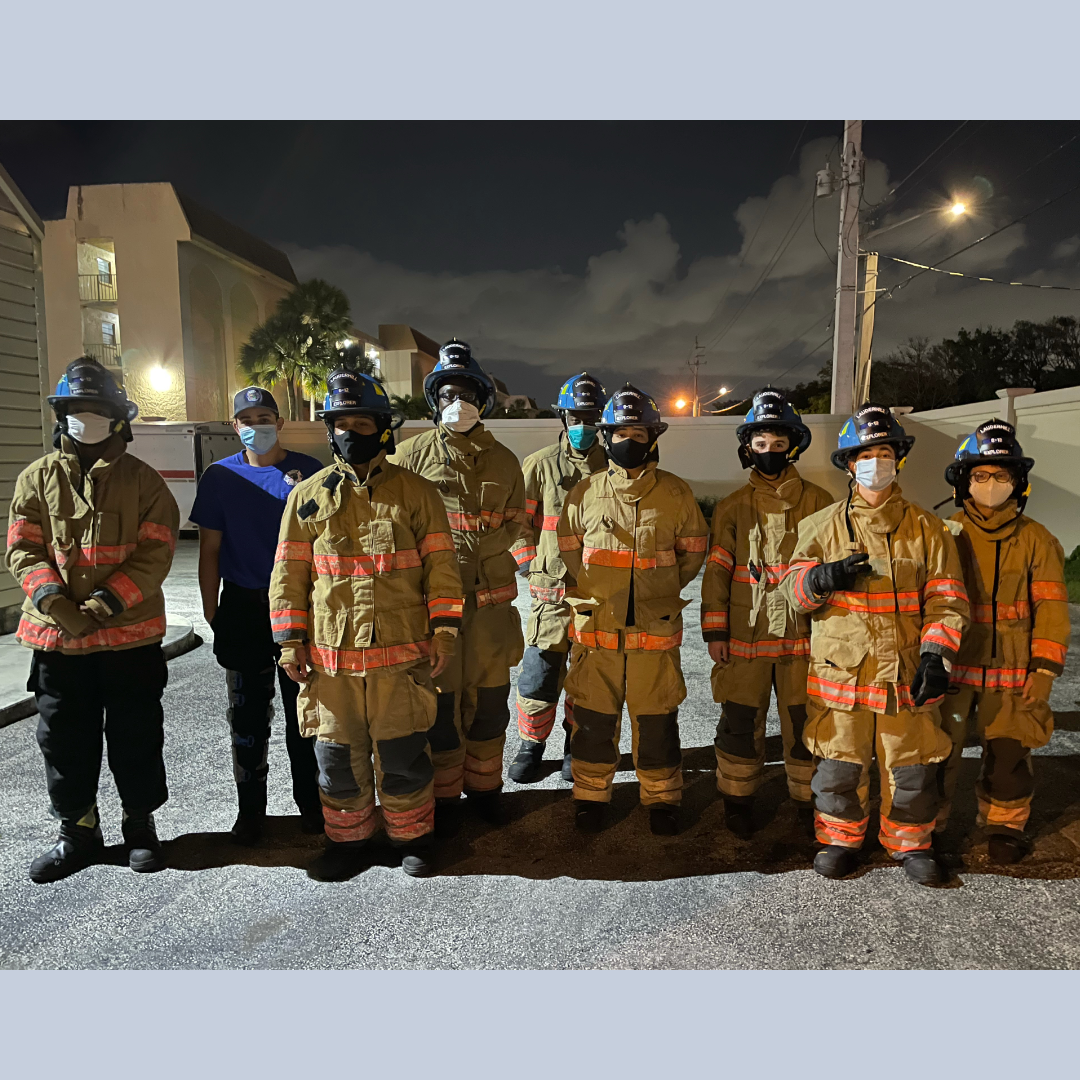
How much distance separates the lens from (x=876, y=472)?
3178 mm

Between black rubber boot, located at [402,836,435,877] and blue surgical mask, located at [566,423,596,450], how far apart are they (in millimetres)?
2480

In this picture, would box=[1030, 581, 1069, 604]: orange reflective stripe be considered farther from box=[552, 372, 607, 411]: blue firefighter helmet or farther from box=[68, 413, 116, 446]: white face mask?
Answer: box=[68, 413, 116, 446]: white face mask

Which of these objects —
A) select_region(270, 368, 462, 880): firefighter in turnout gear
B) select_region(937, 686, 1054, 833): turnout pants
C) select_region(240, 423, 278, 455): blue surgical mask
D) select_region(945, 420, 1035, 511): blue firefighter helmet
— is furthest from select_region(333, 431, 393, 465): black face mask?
select_region(937, 686, 1054, 833): turnout pants

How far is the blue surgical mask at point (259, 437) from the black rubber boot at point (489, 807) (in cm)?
221

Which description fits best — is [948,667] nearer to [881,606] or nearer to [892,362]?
[881,606]

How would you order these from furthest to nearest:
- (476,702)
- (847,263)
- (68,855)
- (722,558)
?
(847,263) → (476,702) → (722,558) → (68,855)

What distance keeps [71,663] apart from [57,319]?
1198 inches

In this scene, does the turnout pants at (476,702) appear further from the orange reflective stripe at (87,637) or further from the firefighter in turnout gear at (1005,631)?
the firefighter in turnout gear at (1005,631)

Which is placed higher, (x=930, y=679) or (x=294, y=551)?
(x=294, y=551)

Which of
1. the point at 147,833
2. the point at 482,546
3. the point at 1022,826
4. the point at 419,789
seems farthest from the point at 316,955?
the point at 1022,826

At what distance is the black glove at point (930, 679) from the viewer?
3014 mm

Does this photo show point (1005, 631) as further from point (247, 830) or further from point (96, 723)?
point (96, 723)

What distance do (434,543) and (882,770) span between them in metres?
2.35

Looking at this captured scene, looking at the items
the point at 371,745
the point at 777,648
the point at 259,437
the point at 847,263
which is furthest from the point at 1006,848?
the point at 847,263
